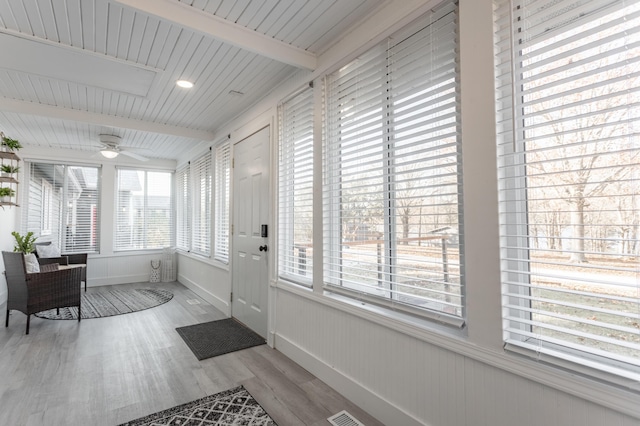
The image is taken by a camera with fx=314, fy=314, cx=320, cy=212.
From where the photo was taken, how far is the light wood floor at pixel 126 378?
205 centimetres

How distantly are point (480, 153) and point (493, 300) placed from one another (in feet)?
2.21

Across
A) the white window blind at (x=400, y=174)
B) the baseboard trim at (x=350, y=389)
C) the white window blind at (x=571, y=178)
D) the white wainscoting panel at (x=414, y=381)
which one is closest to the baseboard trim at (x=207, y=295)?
the baseboard trim at (x=350, y=389)

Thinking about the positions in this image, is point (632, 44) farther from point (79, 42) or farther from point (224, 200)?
point (224, 200)

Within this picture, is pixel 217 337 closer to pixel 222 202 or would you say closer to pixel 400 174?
pixel 222 202

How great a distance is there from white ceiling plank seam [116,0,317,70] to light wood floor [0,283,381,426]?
251cm

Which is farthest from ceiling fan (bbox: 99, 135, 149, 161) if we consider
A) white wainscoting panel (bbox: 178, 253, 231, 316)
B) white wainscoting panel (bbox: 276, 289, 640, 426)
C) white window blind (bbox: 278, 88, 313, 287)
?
white wainscoting panel (bbox: 276, 289, 640, 426)

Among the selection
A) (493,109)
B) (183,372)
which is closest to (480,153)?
(493,109)

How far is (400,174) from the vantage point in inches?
74.6

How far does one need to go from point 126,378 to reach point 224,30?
2.74m

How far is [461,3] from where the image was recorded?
5.08ft

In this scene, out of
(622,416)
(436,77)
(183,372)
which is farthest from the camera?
(183,372)

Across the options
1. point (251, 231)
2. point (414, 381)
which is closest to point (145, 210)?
point (251, 231)

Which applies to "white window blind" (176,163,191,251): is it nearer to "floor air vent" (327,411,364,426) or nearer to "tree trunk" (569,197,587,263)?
"floor air vent" (327,411,364,426)

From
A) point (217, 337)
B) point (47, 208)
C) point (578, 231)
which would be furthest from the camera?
point (47, 208)
